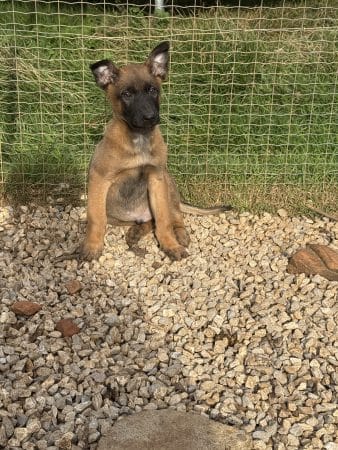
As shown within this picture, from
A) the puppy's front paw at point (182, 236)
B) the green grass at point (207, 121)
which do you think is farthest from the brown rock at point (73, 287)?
the green grass at point (207, 121)

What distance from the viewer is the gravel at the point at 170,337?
12.9ft

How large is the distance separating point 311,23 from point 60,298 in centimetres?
570

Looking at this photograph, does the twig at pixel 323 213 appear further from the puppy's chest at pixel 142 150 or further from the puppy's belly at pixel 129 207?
the puppy's chest at pixel 142 150

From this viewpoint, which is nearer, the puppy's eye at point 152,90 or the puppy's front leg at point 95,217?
the puppy's eye at point 152,90

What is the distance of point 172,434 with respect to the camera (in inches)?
147

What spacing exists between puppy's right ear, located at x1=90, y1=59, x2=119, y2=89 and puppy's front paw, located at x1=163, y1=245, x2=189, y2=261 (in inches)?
55.5

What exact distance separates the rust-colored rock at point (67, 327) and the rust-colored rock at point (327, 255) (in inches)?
79.4

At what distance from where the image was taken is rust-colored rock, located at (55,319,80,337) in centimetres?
465

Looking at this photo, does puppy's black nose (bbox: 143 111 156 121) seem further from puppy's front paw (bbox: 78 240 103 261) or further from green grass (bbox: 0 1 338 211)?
green grass (bbox: 0 1 338 211)

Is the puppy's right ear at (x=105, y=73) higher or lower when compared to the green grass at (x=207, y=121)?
higher

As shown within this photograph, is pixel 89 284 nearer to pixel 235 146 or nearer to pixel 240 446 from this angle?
pixel 240 446

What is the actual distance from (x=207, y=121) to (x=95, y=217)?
2238mm

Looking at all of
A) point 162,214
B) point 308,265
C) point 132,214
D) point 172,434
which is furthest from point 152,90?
point 172,434

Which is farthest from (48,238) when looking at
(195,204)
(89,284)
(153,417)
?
(153,417)
